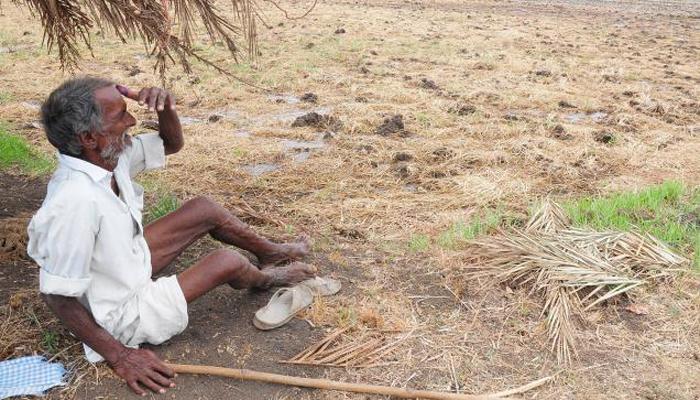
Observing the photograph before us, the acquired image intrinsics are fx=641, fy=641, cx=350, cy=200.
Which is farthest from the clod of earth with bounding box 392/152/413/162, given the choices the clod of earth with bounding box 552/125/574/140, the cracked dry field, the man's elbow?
the man's elbow

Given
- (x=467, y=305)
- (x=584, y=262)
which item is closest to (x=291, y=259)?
(x=467, y=305)

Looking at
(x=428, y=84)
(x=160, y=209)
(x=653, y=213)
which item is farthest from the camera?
(x=428, y=84)

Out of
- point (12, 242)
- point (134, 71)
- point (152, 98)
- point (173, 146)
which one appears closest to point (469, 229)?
point (173, 146)

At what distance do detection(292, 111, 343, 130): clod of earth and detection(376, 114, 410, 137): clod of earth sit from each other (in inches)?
16.3

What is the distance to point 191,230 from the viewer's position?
3113 mm

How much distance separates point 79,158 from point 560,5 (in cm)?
1795

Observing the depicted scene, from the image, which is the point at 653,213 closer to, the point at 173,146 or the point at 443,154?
the point at 443,154

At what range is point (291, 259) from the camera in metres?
3.47

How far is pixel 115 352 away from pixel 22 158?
10.5ft

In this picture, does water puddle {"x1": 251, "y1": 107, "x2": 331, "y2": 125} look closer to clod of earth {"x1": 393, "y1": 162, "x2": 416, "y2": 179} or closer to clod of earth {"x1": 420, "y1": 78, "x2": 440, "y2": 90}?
clod of earth {"x1": 420, "y1": 78, "x2": 440, "y2": 90}

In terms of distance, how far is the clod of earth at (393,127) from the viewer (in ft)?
19.6

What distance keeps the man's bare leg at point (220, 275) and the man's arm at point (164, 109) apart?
61 cm

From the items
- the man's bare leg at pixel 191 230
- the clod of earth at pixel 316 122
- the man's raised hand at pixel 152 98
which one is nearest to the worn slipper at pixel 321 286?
the man's bare leg at pixel 191 230

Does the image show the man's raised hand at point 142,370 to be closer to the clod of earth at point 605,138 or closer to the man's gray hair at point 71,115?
the man's gray hair at point 71,115
